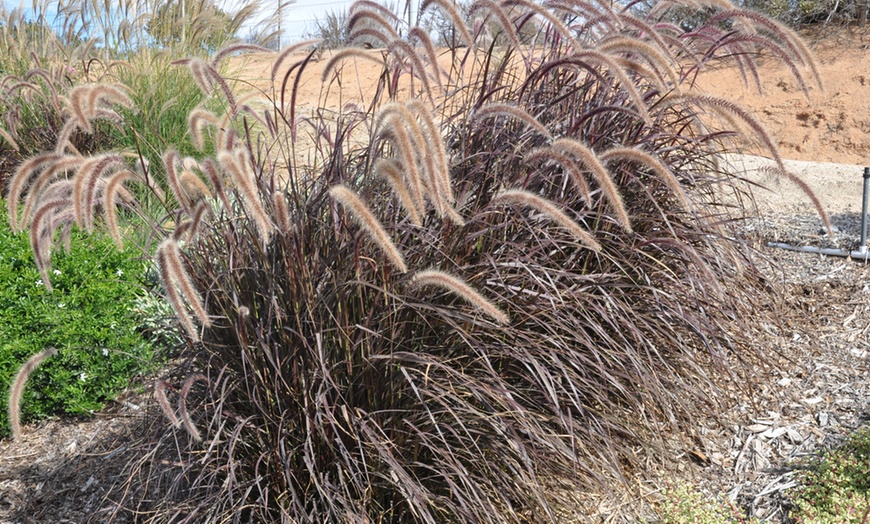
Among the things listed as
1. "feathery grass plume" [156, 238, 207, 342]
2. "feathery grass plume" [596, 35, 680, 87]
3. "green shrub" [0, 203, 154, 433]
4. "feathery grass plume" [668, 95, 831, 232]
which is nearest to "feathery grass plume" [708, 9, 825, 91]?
"feathery grass plume" [668, 95, 831, 232]

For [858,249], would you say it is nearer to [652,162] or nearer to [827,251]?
[827,251]

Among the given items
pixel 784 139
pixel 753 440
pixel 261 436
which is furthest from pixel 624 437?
pixel 784 139

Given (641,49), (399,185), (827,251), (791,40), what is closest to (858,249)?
(827,251)

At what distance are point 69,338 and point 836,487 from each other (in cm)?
358

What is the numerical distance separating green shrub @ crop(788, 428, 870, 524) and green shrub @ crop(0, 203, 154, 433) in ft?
9.68

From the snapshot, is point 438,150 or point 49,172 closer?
point 438,150

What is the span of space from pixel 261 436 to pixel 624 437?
1497mm

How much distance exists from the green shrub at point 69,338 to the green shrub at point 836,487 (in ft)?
9.68

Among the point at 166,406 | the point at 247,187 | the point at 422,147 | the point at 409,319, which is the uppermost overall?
the point at 247,187

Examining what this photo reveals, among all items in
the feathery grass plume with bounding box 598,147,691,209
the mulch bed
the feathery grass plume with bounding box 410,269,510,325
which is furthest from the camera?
the mulch bed

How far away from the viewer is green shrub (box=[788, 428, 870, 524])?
264 centimetres

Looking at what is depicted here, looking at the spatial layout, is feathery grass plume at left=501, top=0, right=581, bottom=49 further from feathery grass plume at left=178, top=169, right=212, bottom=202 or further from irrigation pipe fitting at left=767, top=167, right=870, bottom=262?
irrigation pipe fitting at left=767, top=167, right=870, bottom=262

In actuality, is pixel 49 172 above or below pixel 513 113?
above

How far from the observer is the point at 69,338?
12.8 ft
